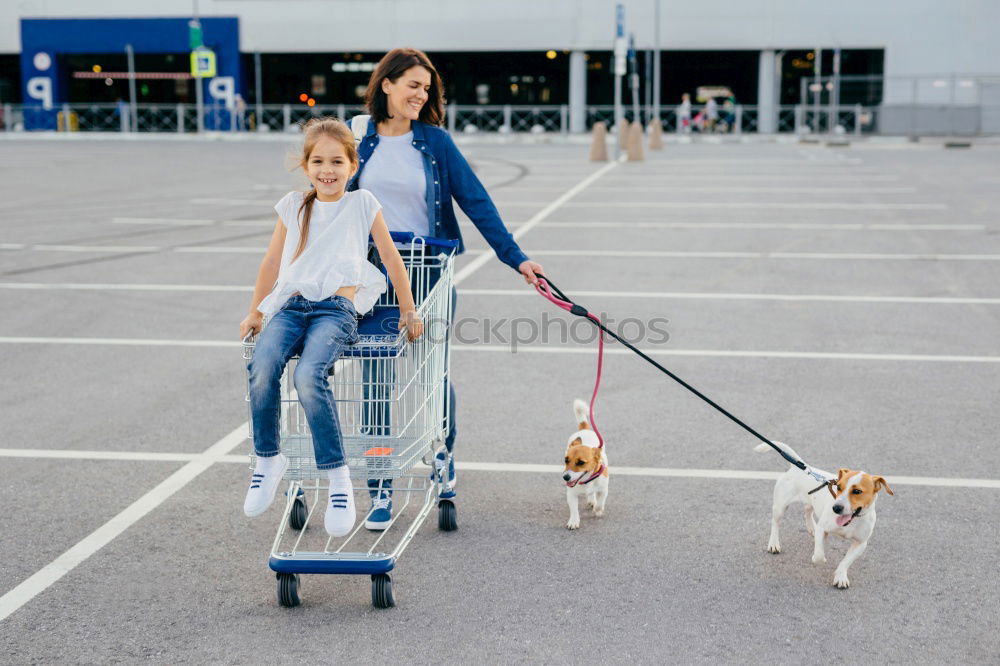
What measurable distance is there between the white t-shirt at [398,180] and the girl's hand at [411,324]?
607 millimetres

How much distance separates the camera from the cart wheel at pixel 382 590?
3863 millimetres

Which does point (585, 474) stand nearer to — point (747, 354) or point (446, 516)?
point (446, 516)

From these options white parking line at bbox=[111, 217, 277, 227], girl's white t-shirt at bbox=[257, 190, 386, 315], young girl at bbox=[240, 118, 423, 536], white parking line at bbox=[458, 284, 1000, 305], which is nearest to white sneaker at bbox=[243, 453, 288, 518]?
young girl at bbox=[240, 118, 423, 536]

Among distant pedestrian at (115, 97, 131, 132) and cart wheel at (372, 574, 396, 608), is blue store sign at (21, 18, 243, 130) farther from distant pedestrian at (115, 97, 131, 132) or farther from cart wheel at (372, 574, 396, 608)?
cart wheel at (372, 574, 396, 608)

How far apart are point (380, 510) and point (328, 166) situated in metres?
1.40

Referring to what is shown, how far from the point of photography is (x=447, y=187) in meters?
4.71

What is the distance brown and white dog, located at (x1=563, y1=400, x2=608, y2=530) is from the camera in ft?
14.9

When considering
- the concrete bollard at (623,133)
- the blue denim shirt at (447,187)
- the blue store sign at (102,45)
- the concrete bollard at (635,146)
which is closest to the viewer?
the blue denim shirt at (447,187)

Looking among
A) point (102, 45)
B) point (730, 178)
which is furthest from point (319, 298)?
point (102, 45)

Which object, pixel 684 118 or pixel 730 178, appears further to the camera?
pixel 684 118

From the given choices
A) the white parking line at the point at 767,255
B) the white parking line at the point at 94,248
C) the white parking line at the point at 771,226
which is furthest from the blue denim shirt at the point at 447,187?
the white parking line at the point at 771,226

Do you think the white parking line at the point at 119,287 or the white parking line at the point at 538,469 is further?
the white parking line at the point at 119,287

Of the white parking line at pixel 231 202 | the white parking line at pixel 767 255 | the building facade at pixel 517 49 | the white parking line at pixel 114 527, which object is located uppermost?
the building facade at pixel 517 49

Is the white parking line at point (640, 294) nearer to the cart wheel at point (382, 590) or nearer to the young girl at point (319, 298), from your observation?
the young girl at point (319, 298)
